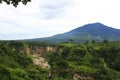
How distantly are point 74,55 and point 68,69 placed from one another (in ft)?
73.4

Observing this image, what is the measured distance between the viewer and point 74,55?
17888 cm

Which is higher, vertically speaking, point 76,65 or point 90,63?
point 90,63

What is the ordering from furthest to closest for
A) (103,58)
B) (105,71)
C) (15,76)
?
(103,58) < (105,71) < (15,76)

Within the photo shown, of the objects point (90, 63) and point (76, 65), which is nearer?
point (76, 65)

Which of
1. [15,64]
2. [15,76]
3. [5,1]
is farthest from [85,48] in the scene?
[5,1]

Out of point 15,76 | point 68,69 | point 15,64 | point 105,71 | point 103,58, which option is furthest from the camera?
point 103,58

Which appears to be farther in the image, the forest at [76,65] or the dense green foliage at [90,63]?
the dense green foliage at [90,63]

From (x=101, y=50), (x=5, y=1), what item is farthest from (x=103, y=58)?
(x=5, y=1)

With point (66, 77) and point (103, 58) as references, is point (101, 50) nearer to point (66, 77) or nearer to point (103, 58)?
point (103, 58)

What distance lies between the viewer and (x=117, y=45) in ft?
588

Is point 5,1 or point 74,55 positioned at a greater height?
point 5,1

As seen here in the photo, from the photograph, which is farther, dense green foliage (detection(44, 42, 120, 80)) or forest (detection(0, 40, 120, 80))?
dense green foliage (detection(44, 42, 120, 80))

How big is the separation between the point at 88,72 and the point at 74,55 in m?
29.4

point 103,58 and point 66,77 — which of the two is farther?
point 103,58
